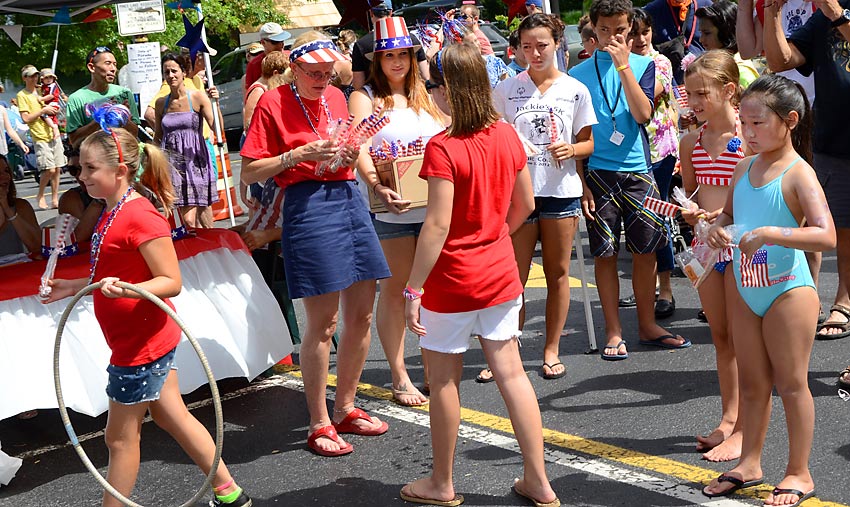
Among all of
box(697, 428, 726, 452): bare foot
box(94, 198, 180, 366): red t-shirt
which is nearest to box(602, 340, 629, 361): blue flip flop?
box(697, 428, 726, 452): bare foot

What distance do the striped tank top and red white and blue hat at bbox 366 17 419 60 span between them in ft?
4.91

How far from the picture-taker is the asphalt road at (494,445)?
13.9 ft

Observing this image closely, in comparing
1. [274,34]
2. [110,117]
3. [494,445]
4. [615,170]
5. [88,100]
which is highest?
[274,34]

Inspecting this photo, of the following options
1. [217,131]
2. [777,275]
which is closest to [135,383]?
[777,275]

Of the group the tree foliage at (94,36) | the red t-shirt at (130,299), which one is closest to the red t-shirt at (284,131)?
the red t-shirt at (130,299)

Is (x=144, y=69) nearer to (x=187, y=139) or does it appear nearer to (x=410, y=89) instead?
(x=187, y=139)

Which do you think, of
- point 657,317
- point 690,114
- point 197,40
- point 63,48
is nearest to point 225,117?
point 63,48

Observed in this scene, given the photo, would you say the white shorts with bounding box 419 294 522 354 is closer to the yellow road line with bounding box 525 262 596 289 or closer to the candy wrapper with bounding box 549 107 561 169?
the candy wrapper with bounding box 549 107 561 169

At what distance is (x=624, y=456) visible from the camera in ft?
14.7

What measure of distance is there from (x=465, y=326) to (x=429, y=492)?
0.71 m

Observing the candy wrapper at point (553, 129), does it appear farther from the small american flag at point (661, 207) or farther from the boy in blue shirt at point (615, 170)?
the small american flag at point (661, 207)

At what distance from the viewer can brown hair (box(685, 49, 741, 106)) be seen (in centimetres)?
452

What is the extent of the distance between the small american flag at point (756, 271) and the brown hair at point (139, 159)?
7.78ft

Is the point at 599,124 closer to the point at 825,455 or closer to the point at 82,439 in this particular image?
the point at 825,455
